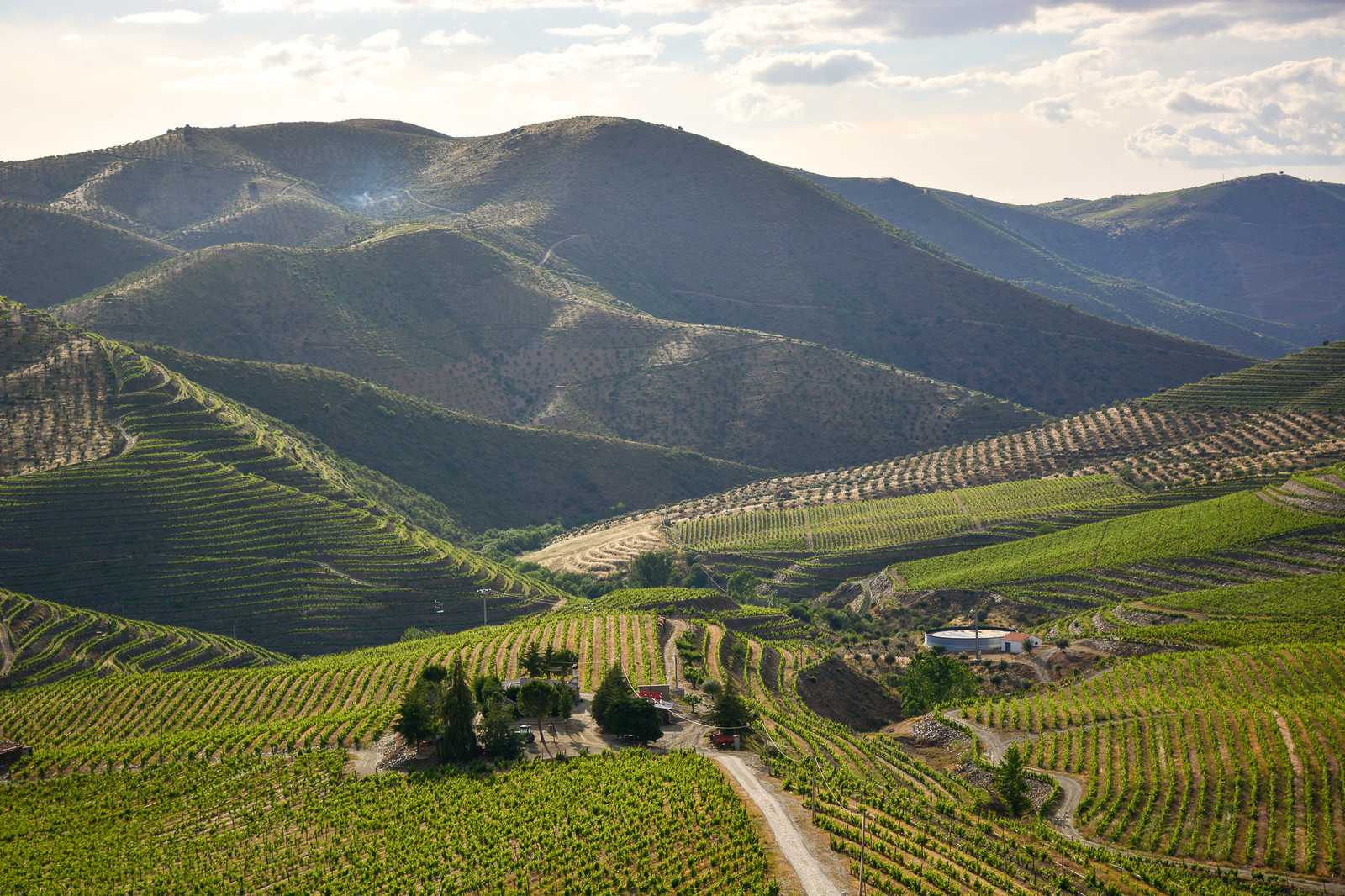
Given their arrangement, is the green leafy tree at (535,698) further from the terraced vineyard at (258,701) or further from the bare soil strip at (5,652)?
the bare soil strip at (5,652)

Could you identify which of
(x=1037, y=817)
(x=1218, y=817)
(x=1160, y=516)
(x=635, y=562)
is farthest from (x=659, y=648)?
(x=1160, y=516)

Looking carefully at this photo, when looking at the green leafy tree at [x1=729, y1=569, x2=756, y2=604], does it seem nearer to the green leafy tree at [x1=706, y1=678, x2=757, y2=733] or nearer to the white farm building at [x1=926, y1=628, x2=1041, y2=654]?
the white farm building at [x1=926, y1=628, x2=1041, y2=654]

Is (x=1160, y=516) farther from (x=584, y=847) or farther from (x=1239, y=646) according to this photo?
(x=584, y=847)

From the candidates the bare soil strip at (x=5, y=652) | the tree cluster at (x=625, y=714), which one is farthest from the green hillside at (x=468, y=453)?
the tree cluster at (x=625, y=714)

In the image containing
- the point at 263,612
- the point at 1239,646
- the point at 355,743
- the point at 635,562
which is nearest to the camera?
the point at 355,743

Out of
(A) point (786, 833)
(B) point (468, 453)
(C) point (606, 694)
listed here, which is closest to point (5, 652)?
(C) point (606, 694)

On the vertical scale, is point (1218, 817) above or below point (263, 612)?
above
